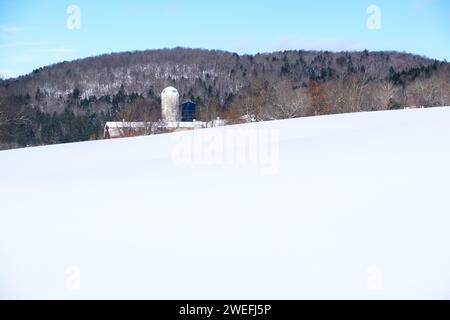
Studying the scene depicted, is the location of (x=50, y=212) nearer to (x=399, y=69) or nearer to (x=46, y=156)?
(x=46, y=156)

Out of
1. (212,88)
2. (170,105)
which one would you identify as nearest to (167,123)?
(170,105)

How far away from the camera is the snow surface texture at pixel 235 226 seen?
224 centimetres

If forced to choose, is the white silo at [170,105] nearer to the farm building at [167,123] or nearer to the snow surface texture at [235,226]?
the farm building at [167,123]

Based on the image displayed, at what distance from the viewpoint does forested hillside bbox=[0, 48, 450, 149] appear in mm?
27844

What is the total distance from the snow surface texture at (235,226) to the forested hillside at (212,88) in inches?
789

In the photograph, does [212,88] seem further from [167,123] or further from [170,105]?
[167,123]

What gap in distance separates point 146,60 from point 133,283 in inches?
2095

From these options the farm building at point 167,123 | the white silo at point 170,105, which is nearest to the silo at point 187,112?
the farm building at point 167,123

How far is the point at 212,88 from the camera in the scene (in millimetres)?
52188

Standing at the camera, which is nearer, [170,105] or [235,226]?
[235,226]

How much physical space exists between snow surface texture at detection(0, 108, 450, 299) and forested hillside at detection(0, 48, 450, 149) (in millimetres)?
20040

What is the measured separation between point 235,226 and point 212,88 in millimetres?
49992

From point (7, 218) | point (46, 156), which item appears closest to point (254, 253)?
point (7, 218)

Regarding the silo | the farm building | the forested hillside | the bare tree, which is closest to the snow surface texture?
the forested hillside
